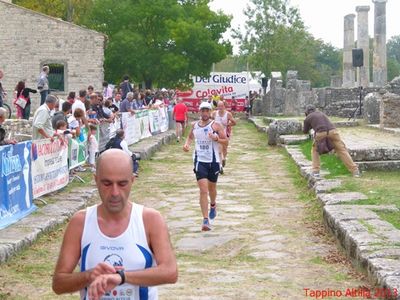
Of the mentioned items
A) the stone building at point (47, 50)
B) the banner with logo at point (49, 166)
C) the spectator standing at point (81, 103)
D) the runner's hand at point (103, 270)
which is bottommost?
the banner with logo at point (49, 166)

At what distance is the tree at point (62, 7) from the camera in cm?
5222

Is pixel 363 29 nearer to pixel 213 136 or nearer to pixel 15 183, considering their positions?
pixel 213 136

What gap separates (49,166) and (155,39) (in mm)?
33128

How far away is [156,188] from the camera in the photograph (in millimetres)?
16625

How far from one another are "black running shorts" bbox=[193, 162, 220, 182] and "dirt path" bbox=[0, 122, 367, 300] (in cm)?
66

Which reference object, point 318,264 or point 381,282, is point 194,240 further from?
point 381,282

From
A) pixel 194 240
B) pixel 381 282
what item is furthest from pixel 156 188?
pixel 381 282

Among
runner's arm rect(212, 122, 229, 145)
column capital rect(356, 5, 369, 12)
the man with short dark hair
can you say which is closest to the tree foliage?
column capital rect(356, 5, 369, 12)

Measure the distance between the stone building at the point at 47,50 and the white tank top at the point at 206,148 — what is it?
23.8 m

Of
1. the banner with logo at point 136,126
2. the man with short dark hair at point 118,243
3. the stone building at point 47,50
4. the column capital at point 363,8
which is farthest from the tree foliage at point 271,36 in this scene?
the man with short dark hair at point 118,243

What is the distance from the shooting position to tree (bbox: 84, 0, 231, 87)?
45.2 m

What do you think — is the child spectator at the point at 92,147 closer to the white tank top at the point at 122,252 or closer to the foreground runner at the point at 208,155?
the foreground runner at the point at 208,155

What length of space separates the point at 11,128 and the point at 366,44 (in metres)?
35.1

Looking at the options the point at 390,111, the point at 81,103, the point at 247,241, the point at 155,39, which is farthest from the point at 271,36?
the point at 247,241
